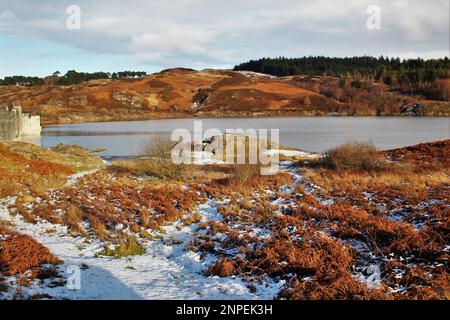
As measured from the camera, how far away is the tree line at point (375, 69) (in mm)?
125950

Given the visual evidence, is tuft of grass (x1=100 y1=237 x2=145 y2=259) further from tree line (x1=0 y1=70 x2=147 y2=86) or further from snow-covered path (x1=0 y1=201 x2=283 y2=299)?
tree line (x1=0 y1=70 x2=147 y2=86)

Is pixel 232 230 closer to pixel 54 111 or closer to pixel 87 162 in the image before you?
pixel 87 162

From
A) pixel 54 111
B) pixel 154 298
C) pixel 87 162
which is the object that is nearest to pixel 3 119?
pixel 87 162

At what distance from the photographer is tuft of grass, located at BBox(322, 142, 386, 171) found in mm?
21962

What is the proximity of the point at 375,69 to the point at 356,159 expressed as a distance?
156832 mm

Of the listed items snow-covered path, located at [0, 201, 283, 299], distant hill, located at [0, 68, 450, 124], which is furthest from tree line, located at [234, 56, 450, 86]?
snow-covered path, located at [0, 201, 283, 299]

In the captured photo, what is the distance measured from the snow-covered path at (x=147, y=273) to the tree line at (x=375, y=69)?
421ft

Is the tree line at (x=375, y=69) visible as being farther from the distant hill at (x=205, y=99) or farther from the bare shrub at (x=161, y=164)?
the bare shrub at (x=161, y=164)

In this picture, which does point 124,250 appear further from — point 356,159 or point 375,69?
point 375,69

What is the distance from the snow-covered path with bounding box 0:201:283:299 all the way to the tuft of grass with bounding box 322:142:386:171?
12484 mm

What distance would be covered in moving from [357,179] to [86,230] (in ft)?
39.1

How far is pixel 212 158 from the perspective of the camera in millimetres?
30344

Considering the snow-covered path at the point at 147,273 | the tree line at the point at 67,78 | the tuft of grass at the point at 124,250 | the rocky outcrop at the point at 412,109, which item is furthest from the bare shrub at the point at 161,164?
the tree line at the point at 67,78

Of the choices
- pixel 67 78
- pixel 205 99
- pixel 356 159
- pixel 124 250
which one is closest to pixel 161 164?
pixel 356 159
